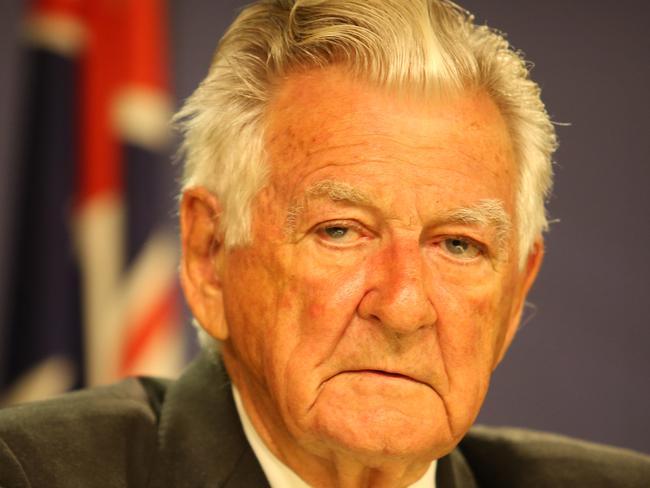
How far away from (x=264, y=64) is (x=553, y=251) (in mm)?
2144

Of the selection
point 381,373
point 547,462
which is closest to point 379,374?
point 381,373

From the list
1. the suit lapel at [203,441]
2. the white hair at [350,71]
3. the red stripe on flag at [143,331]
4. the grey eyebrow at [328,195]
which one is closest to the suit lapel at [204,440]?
the suit lapel at [203,441]

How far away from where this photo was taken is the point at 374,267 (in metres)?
1.97

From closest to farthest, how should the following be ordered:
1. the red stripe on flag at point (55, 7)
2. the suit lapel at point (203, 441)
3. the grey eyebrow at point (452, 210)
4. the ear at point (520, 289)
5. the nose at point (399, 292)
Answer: the nose at point (399, 292), the grey eyebrow at point (452, 210), the suit lapel at point (203, 441), the ear at point (520, 289), the red stripe on flag at point (55, 7)

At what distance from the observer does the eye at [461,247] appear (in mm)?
2072

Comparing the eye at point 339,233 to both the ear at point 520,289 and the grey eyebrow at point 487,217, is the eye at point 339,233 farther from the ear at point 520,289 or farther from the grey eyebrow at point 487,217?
the ear at point 520,289

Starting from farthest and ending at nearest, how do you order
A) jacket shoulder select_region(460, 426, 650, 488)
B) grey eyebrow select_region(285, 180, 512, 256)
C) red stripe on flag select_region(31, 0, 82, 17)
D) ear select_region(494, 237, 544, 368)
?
red stripe on flag select_region(31, 0, 82, 17)
jacket shoulder select_region(460, 426, 650, 488)
ear select_region(494, 237, 544, 368)
grey eyebrow select_region(285, 180, 512, 256)

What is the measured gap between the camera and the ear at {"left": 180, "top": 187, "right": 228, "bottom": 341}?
225 centimetres

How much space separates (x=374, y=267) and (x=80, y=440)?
68 cm

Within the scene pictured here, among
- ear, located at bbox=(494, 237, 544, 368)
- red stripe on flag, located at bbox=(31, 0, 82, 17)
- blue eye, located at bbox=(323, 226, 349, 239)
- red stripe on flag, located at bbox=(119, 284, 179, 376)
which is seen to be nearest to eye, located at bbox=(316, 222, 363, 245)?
blue eye, located at bbox=(323, 226, 349, 239)

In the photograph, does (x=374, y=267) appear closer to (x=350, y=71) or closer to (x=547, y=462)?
(x=350, y=71)

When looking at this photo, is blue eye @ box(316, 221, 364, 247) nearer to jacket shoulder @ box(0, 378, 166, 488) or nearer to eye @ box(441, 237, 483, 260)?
eye @ box(441, 237, 483, 260)

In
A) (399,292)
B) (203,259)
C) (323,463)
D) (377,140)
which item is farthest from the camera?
(203,259)

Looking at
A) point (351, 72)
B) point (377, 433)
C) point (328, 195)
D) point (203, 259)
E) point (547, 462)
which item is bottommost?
point (547, 462)
